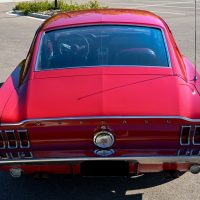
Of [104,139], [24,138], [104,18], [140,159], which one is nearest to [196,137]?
[140,159]

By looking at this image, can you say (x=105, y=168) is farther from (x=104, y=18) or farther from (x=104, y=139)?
(x=104, y=18)

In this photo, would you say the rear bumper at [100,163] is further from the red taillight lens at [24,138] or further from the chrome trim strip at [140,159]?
the red taillight lens at [24,138]

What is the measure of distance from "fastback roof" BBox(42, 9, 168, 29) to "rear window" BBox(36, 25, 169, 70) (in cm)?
11

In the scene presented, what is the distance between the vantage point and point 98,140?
3404 mm

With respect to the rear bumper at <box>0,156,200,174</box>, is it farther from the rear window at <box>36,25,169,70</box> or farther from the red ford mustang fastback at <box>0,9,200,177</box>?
the rear window at <box>36,25,169,70</box>

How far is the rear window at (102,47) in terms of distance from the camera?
4.26 metres

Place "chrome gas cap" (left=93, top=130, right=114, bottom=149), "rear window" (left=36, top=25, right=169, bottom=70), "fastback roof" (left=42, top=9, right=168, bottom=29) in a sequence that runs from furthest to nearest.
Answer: "fastback roof" (left=42, top=9, right=168, bottom=29) → "rear window" (left=36, top=25, right=169, bottom=70) → "chrome gas cap" (left=93, top=130, right=114, bottom=149)

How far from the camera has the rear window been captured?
14.0 ft

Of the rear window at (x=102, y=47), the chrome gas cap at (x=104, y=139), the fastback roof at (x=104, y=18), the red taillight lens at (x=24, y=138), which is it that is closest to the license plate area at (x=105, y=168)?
the chrome gas cap at (x=104, y=139)

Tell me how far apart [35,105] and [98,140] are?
0.64 metres

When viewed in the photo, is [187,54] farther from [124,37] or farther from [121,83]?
[121,83]

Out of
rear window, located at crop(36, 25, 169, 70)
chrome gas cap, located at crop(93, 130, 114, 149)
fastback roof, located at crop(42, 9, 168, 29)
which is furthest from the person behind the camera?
fastback roof, located at crop(42, 9, 168, 29)

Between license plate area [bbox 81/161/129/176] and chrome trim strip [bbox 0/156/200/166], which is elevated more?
chrome trim strip [bbox 0/156/200/166]

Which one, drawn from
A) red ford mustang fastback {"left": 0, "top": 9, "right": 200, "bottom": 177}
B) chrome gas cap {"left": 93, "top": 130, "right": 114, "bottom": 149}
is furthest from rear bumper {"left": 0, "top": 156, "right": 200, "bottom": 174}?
chrome gas cap {"left": 93, "top": 130, "right": 114, "bottom": 149}
